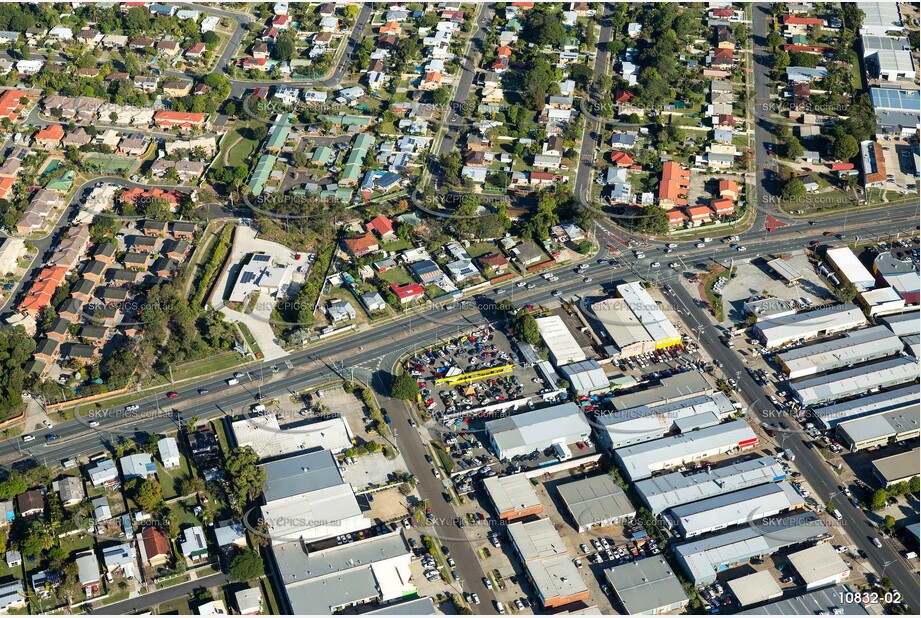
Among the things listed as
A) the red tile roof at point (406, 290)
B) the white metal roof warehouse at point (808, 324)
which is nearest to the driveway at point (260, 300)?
the red tile roof at point (406, 290)

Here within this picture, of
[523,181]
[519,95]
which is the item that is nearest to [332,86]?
[519,95]

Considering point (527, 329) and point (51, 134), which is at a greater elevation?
point (51, 134)

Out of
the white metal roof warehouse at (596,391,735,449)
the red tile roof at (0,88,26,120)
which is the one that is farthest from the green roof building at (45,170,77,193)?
the white metal roof warehouse at (596,391,735,449)

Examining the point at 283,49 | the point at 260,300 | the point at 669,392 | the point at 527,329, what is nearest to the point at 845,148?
the point at 669,392

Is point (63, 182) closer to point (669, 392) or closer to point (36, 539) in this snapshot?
point (36, 539)

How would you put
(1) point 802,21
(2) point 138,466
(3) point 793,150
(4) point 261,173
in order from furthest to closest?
(1) point 802,21 < (3) point 793,150 < (4) point 261,173 < (2) point 138,466

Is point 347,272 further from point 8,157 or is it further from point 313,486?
point 8,157
